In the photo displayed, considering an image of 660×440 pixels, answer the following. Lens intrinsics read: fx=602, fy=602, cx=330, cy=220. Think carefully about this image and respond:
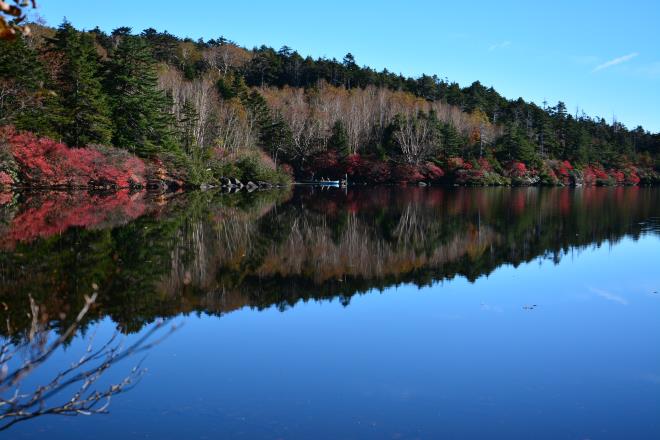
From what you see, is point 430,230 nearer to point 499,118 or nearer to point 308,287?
point 308,287

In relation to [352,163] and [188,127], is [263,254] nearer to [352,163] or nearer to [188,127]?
[188,127]

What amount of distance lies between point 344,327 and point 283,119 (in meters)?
63.4

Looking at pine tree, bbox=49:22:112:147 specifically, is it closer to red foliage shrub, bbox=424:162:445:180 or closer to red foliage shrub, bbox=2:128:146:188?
red foliage shrub, bbox=2:128:146:188

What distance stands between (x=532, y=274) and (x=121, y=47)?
1496 inches

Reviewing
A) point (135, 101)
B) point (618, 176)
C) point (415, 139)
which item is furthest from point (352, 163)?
point (618, 176)

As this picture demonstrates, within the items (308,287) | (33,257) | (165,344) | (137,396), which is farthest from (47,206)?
(137,396)

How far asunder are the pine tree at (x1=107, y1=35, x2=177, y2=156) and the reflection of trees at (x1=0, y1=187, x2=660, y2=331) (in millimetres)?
18427

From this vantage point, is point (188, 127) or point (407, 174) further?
point (407, 174)

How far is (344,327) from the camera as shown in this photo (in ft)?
30.5

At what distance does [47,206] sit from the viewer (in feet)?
82.2

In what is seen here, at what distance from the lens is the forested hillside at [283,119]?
40.1 m

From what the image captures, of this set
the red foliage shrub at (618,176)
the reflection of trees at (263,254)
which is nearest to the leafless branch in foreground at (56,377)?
the reflection of trees at (263,254)

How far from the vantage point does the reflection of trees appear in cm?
1088

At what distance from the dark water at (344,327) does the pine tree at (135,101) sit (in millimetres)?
24411
